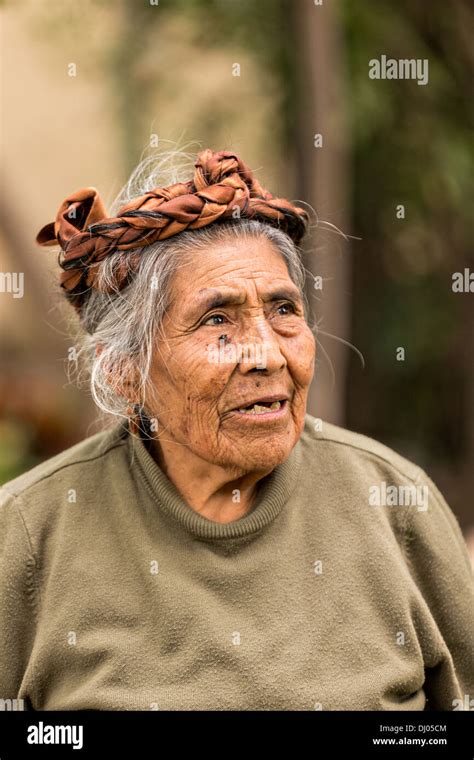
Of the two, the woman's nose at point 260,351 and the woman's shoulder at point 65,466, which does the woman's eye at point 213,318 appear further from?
the woman's shoulder at point 65,466

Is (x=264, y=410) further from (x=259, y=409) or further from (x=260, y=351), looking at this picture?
(x=260, y=351)

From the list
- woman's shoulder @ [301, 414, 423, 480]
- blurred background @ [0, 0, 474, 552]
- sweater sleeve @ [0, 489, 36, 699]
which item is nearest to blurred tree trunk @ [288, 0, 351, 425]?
blurred background @ [0, 0, 474, 552]

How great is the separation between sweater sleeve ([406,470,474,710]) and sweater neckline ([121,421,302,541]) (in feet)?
1.24

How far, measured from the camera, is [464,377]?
7625 mm

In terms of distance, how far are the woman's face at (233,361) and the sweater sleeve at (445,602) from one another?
1.67 feet

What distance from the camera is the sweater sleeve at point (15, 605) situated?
2.49 meters

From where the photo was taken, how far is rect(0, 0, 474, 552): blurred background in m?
5.42

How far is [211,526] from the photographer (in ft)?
8.13

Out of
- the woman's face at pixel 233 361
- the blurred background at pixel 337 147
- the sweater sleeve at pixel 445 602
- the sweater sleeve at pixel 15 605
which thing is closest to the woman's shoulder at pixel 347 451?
the sweater sleeve at pixel 445 602

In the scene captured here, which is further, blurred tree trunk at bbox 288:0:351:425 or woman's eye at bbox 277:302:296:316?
blurred tree trunk at bbox 288:0:351:425

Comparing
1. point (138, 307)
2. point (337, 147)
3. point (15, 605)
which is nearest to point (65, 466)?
point (15, 605)

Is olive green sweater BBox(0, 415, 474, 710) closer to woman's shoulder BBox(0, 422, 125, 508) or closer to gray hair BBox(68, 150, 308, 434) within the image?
woman's shoulder BBox(0, 422, 125, 508)

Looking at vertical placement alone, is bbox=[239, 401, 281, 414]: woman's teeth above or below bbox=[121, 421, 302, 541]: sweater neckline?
above

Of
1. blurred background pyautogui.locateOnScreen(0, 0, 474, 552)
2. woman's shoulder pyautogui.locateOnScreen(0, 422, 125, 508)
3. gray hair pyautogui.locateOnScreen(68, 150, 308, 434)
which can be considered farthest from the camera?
blurred background pyautogui.locateOnScreen(0, 0, 474, 552)
